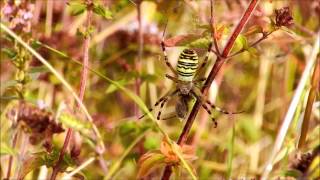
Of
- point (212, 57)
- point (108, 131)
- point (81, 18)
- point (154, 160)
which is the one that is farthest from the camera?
point (81, 18)

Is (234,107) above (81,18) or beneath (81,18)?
beneath

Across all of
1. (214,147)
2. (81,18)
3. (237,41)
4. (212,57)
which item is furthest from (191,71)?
(81,18)

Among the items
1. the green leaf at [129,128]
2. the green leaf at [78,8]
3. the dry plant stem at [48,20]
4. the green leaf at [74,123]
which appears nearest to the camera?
the green leaf at [74,123]

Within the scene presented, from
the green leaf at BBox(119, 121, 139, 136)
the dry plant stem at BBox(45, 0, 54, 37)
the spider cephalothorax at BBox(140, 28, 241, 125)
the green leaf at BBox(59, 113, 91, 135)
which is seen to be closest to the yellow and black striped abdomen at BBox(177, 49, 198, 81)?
the spider cephalothorax at BBox(140, 28, 241, 125)

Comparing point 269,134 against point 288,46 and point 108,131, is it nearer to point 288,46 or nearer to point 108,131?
point 288,46

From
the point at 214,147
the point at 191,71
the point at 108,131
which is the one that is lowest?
the point at 214,147

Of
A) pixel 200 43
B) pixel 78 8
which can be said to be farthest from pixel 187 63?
pixel 78 8

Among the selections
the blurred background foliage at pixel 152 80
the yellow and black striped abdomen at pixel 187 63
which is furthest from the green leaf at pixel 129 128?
the yellow and black striped abdomen at pixel 187 63

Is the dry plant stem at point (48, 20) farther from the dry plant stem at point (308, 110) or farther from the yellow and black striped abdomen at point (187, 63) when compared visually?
the dry plant stem at point (308, 110)
